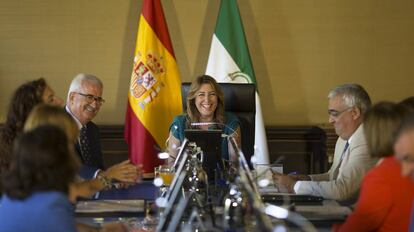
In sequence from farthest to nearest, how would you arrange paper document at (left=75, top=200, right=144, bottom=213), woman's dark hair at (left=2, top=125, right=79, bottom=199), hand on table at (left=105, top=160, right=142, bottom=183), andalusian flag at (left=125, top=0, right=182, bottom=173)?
1. andalusian flag at (left=125, top=0, right=182, bottom=173)
2. hand on table at (left=105, top=160, right=142, bottom=183)
3. paper document at (left=75, top=200, right=144, bottom=213)
4. woman's dark hair at (left=2, top=125, right=79, bottom=199)

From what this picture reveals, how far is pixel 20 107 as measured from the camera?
8.81 feet

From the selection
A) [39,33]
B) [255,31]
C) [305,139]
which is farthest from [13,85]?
[305,139]

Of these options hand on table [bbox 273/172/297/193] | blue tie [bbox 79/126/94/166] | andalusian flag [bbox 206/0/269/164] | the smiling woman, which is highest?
andalusian flag [bbox 206/0/269/164]

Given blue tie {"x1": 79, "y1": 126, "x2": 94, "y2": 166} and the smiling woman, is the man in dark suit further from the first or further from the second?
the smiling woman

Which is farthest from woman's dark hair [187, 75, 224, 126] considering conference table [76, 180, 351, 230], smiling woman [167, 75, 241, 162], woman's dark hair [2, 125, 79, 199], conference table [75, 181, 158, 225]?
woman's dark hair [2, 125, 79, 199]

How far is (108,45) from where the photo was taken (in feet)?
17.3

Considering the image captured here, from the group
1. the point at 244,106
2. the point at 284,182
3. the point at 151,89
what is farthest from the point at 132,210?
the point at 151,89

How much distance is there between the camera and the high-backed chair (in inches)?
165

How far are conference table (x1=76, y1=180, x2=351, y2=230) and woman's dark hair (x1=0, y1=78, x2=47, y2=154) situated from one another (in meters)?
0.41

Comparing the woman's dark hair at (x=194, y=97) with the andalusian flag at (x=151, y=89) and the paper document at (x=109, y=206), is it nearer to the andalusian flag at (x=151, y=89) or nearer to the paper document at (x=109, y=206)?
the andalusian flag at (x=151, y=89)

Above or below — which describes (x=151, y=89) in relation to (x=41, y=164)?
above

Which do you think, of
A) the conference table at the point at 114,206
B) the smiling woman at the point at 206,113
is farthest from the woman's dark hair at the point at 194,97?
the conference table at the point at 114,206

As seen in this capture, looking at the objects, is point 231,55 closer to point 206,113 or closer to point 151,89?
point 151,89

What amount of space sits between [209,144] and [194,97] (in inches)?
33.9
